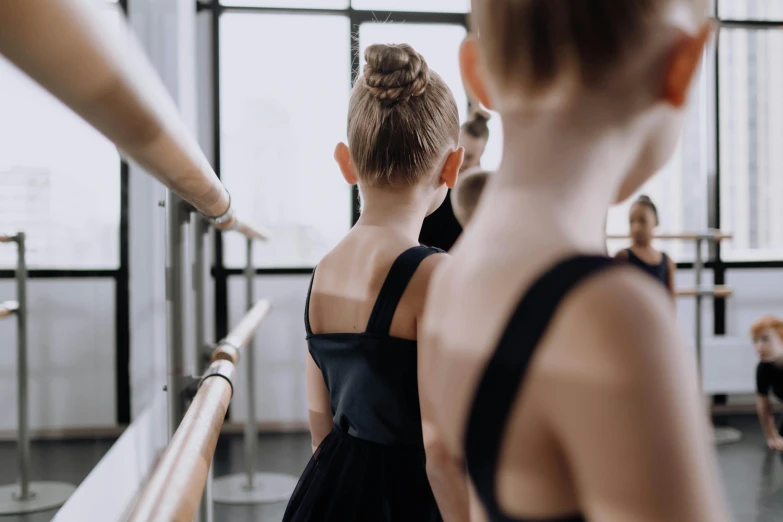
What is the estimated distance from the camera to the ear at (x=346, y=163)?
102 centimetres

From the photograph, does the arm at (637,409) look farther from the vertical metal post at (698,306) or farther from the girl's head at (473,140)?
the vertical metal post at (698,306)

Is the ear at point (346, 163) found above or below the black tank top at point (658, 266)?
above

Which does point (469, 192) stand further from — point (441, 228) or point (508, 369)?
point (508, 369)

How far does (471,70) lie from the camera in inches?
21.1

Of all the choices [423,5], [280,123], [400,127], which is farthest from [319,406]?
[423,5]

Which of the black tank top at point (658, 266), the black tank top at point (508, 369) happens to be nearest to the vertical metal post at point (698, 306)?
the black tank top at point (658, 266)

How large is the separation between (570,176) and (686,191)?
Result: 16.1ft

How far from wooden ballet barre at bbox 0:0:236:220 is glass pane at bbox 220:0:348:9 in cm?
438

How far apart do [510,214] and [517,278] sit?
0.04 m

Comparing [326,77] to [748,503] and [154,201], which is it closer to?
[154,201]

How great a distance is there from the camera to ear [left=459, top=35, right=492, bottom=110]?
0.52m

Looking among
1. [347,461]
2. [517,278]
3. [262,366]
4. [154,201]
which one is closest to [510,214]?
[517,278]

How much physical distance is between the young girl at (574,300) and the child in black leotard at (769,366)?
385 cm

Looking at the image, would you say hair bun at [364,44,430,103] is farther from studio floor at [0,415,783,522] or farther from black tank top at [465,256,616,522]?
studio floor at [0,415,783,522]
